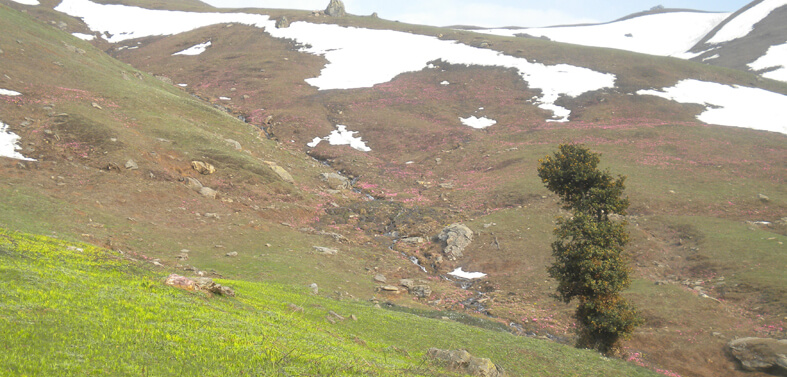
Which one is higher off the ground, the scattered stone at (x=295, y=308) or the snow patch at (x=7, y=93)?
the snow patch at (x=7, y=93)

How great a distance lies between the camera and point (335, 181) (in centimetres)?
5428

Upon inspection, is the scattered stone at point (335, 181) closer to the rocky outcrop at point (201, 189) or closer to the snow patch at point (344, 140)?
the snow patch at point (344, 140)

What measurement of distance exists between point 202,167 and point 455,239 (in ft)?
87.9

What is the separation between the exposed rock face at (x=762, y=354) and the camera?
74.6 ft

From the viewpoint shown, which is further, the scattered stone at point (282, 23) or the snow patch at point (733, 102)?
the scattered stone at point (282, 23)

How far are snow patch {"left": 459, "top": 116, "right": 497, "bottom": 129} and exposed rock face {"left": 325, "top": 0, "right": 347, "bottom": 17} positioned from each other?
75497mm

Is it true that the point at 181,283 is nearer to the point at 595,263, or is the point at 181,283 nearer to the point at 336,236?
the point at 595,263

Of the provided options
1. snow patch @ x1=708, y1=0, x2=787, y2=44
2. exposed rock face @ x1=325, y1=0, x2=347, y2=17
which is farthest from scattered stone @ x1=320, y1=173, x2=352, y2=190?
snow patch @ x1=708, y1=0, x2=787, y2=44

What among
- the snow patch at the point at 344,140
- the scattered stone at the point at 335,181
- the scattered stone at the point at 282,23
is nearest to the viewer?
the scattered stone at the point at 335,181

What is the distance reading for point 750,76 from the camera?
277 feet

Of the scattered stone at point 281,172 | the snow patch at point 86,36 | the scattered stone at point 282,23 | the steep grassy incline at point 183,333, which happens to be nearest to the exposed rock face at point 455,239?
the steep grassy incline at point 183,333

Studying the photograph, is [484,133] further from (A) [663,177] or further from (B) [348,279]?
(B) [348,279]

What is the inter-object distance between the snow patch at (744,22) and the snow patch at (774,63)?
25379 millimetres

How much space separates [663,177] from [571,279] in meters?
34.8
